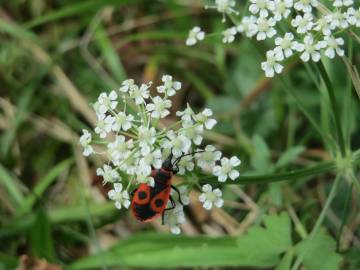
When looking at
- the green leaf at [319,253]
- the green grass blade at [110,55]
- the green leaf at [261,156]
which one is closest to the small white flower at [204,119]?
the green leaf at [319,253]

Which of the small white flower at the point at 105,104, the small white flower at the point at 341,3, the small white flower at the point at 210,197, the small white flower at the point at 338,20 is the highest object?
the small white flower at the point at 341,3

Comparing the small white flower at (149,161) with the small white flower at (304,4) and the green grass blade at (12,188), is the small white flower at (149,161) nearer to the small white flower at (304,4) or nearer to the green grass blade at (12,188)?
A: the small white flower at (304,4)

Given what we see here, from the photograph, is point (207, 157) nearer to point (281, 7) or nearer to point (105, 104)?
point (105, 104)

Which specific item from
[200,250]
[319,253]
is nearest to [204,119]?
[319,253]

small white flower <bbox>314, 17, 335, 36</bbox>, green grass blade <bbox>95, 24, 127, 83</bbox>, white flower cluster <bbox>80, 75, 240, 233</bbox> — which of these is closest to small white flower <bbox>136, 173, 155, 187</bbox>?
white flower cluster <bbox>80, 75, 240, 233</bbox>

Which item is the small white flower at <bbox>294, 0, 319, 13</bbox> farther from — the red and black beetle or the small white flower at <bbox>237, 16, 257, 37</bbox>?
the red and black beetle

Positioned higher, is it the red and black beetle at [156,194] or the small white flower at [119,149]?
the small white flower at [119,149]

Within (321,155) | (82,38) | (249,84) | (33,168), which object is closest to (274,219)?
(321,155)
